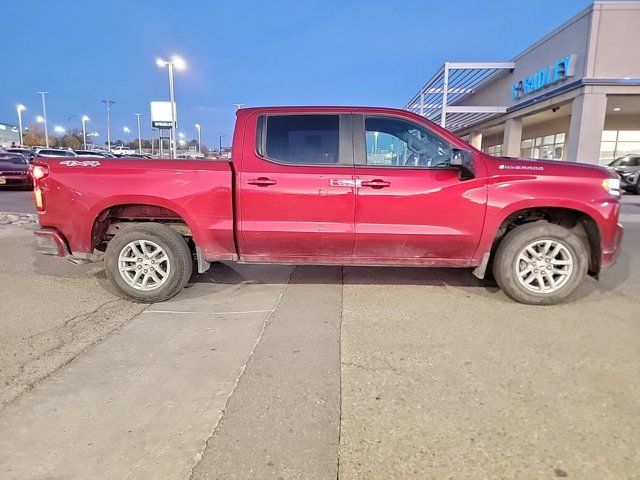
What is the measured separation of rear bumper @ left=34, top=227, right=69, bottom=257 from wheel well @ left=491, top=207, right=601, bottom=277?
4.69 metres

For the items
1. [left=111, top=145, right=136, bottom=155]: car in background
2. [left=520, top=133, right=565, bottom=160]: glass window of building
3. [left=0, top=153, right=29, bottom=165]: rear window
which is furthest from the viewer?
[left=111, top=145, right=136, bottom=155]: car in background

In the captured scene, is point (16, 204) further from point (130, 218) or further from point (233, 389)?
point (233, 389)

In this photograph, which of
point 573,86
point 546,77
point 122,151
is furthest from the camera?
point 122,151

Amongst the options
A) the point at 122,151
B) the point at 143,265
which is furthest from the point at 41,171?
the point at 122,151

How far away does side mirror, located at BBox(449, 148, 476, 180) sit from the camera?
4.09 m

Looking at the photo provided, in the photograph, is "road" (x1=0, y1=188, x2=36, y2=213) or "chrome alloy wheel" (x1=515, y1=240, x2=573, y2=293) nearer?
"chrome alloy wheel" (x1=515, y1=240, x2=573, y2=293)

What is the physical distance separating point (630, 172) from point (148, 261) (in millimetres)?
21487

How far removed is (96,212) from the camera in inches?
175

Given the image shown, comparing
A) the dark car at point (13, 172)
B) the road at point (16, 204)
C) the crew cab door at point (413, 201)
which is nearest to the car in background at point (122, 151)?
the dark car at point (13, 172)

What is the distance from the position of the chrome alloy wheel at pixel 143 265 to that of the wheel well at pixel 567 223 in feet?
12.0

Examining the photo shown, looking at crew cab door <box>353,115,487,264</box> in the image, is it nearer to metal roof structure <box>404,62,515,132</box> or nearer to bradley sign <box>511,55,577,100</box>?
metal roof structure <box>404,62,515,132</box>

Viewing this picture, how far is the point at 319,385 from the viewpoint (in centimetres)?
290

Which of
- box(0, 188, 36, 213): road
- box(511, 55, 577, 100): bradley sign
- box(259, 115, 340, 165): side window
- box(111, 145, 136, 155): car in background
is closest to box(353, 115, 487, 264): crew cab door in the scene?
box(259, 115, 340, 165): side window

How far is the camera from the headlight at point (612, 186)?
171 inches
